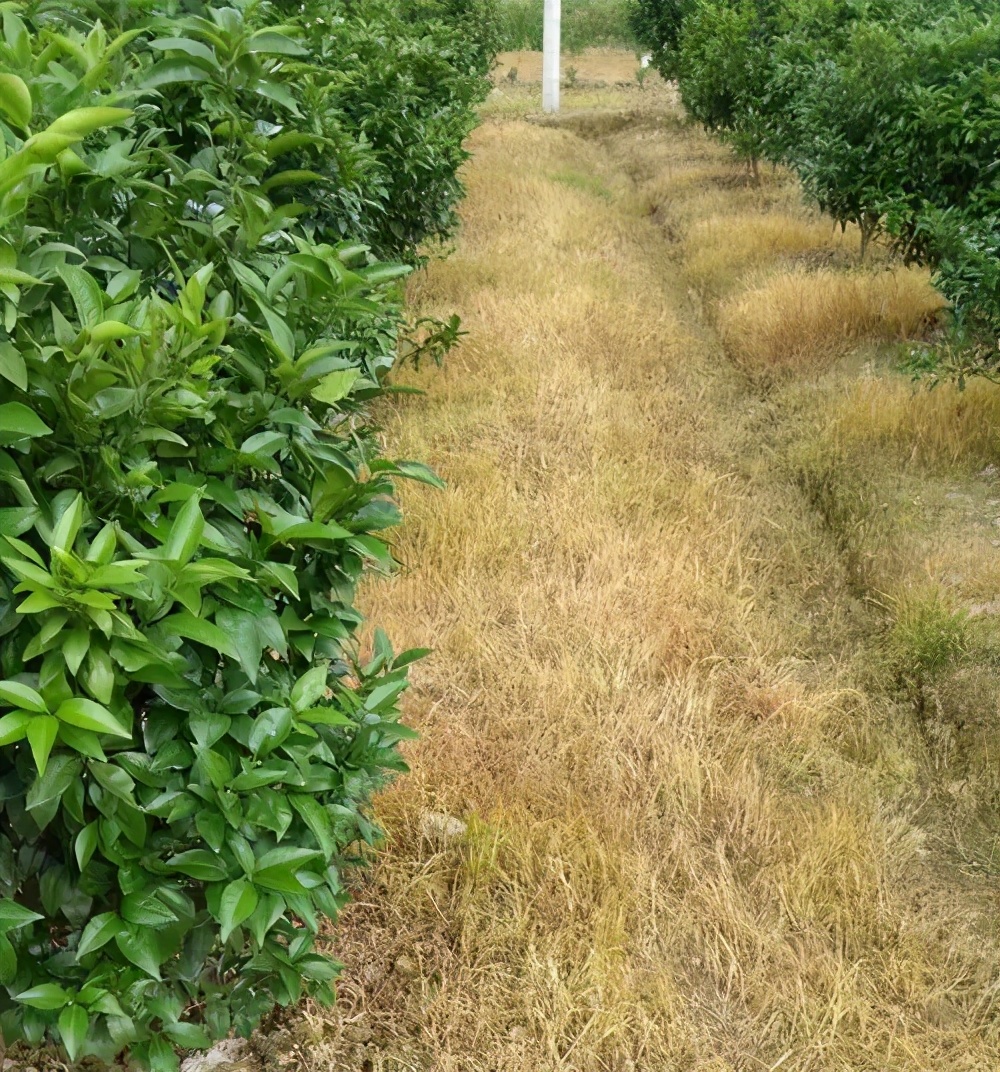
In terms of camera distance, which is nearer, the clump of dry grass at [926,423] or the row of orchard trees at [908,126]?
the row of orchard trees at [908,126]

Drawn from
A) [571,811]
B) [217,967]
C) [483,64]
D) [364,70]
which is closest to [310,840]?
[217,967]

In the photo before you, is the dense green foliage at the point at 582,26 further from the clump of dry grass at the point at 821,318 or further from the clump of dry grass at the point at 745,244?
the clump of dry grass at the point at 821,318

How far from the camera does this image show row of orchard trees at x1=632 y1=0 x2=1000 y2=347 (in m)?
5.25

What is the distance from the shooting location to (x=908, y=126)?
6.30 meters

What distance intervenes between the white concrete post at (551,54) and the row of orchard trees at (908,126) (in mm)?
18284

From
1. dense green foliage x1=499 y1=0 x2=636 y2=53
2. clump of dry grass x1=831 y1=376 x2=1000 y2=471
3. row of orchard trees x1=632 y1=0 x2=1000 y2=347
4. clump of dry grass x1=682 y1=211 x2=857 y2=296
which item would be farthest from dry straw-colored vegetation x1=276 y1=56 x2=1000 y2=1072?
dense green foliage x1=499 y1=0 x2=636 y2=53

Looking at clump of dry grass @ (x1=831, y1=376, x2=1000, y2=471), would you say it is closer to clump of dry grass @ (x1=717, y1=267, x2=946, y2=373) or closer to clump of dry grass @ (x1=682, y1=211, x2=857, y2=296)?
clump of dry grass @ (x1=717, y1=267, x2=946, y2=373)

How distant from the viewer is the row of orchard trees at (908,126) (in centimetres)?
525

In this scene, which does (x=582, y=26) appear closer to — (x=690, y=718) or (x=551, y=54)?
(x=551, y=54)

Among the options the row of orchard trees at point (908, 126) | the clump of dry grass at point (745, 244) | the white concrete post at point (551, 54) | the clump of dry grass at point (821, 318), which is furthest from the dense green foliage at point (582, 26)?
the clump of dry grass at point (821, 318)

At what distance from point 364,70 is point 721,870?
5.19 meters

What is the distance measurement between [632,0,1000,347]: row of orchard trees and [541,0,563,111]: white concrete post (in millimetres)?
18284

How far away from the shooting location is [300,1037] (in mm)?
2383

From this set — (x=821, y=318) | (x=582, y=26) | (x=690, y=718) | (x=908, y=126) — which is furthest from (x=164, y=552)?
(x=582, y=26)
